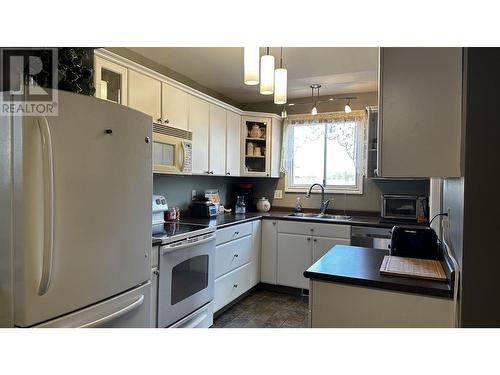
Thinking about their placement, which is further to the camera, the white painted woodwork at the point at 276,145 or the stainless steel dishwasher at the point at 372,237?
the white painted woodwork at the point at 276,145

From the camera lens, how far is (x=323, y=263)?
1.64m

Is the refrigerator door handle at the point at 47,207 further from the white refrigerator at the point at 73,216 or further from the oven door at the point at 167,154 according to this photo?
the oven door at the point at 167,154

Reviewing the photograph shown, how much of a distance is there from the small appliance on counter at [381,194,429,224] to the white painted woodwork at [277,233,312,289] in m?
0.92

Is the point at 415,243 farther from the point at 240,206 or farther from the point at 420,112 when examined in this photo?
the point at 240,206

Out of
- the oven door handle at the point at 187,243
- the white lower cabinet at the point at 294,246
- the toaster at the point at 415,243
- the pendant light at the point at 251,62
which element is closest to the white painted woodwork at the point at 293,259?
the white lower cabinet at the point at 294,246

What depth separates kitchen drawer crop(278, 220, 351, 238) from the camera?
3.20 meters

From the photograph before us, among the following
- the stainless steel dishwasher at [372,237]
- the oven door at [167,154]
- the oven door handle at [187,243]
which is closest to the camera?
the oven door handle at [187,243]

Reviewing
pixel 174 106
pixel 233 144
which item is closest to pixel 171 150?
pixel 174 106

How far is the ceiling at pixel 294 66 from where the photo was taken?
2.57 metres

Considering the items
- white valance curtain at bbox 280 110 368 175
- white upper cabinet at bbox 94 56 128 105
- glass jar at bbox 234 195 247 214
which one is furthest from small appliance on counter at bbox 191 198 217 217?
white upper cabinet at bbox 94 56 128 105

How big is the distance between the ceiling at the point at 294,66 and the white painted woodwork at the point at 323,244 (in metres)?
1.68
